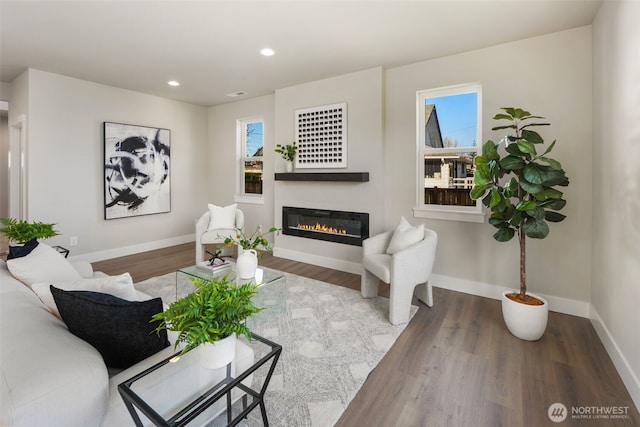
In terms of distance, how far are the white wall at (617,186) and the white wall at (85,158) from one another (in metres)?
5.61

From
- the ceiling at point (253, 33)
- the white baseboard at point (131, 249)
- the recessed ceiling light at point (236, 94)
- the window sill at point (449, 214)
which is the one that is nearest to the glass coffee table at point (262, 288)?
the window sill at point (449, 214)

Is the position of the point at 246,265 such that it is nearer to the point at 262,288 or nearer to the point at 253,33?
the point at 262,288

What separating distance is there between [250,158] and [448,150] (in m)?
3.37

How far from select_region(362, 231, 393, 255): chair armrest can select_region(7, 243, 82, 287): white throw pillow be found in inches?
92.0

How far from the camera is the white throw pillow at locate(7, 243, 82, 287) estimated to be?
5.83 feet

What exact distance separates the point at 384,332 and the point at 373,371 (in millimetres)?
507

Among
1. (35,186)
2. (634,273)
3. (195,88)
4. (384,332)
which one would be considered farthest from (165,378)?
(195,88)

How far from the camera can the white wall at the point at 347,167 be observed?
3729 millimetres

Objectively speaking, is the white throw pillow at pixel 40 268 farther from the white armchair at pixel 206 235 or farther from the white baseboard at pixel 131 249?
the white baseboard at pixel 131 249

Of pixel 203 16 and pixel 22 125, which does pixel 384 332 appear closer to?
pixel 203 16

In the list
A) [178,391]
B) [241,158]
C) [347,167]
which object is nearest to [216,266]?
[178,391]

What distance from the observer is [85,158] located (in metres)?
4.25

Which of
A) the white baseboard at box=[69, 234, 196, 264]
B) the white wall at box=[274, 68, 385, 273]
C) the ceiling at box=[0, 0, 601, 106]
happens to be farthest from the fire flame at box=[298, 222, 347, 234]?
the white baseboard at box=[69, 234, 196, 264]

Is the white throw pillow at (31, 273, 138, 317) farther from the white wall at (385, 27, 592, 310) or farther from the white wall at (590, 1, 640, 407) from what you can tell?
the white wall at (385, 27, 592, 310)
